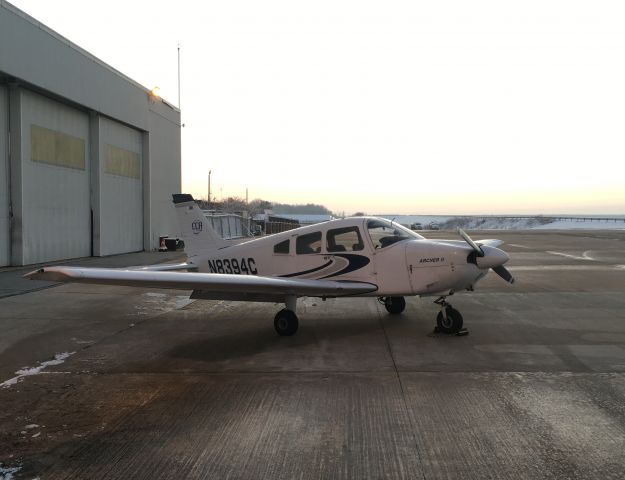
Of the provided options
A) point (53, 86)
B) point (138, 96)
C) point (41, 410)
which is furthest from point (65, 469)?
point (138, 96)

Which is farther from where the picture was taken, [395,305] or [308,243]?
[395,305]

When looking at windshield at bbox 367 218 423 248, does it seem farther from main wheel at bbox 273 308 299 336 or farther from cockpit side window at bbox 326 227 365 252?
main wheel at bbox 273 308 299 336

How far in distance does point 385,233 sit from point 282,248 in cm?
187

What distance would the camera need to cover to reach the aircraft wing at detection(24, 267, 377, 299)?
5.75 metres

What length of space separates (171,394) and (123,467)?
1.56 meters

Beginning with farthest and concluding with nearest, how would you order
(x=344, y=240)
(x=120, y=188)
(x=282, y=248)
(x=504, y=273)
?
(x=120, y=188)
(x=282, y=248)
(x=344, y=240)
(x=504, y=273)

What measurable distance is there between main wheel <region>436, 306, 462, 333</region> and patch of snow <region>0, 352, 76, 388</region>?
551cm

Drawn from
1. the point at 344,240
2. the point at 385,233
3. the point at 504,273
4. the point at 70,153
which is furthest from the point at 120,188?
the point at 504,273

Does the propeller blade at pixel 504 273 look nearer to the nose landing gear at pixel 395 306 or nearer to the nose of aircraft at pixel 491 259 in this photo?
the nose of aircraft at pixel 491 259

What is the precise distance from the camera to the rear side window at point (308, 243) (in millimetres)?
8352

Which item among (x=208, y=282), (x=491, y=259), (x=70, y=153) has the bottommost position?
(x=208, y=282)

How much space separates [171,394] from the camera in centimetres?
504

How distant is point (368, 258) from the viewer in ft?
25.8

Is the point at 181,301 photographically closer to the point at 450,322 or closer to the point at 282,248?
the point at 282,248
